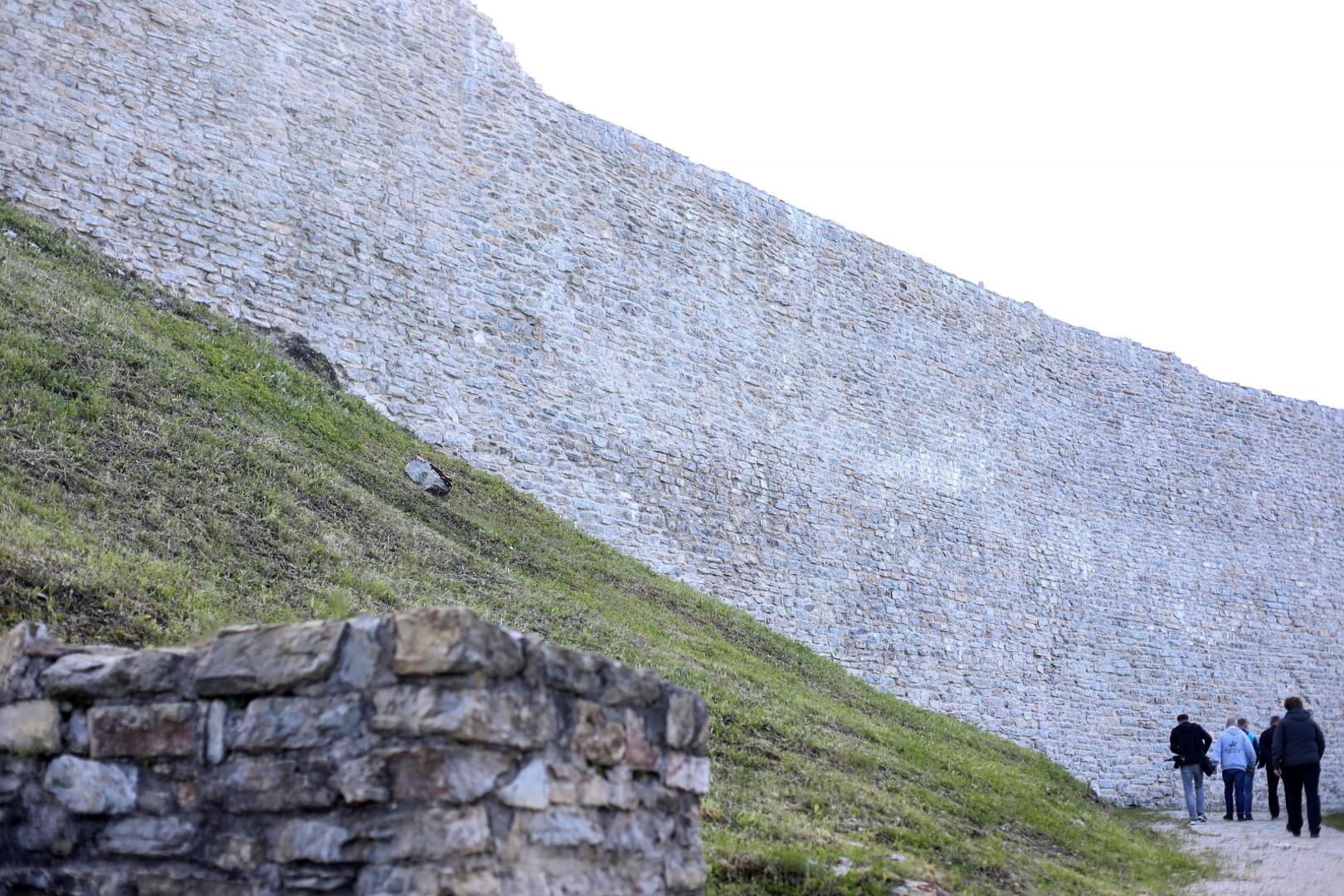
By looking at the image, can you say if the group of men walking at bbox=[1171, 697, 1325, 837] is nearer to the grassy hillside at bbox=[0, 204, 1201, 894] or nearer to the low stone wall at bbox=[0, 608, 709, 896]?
the grassy hillside at bbox=[0, 204, 1201, 894]

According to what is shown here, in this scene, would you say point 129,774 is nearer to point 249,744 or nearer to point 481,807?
point 249,744

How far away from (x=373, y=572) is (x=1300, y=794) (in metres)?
7.65

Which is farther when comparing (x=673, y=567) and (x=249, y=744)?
(x=673, y=567)

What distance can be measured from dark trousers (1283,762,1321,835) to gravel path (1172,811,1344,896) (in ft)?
0.43

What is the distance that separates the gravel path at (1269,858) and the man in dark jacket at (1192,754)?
29 centimetres

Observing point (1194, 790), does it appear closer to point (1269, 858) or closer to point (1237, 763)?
point (1237, 763)

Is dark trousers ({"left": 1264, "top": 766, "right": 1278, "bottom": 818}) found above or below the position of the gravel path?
above

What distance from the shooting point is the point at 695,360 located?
610 inches

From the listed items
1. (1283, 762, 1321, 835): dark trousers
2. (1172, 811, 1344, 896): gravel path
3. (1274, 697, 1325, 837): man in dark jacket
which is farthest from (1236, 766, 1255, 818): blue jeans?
(1274, 697, 1325, 837): man in dark jacket

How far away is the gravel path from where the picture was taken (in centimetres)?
737

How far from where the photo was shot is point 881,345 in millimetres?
18062

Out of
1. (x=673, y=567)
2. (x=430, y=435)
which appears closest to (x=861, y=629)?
(x=673, y=567)

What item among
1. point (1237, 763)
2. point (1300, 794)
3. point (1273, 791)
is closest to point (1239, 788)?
point (1237, 763)

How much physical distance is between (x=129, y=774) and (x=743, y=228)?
14.4 metres
